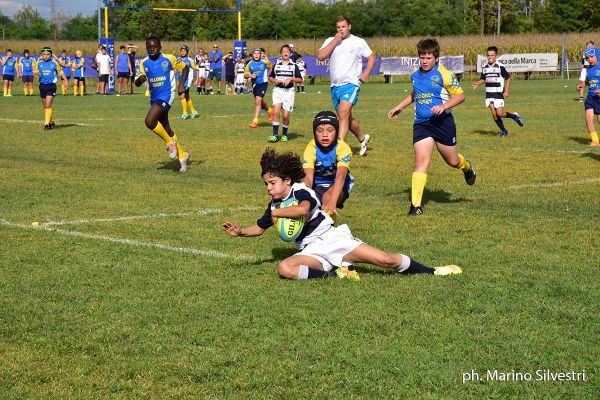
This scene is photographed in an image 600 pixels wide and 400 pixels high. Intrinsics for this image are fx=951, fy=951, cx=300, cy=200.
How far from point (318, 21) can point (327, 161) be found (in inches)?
3427

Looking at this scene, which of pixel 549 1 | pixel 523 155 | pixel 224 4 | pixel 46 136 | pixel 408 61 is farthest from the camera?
pixel 549 1

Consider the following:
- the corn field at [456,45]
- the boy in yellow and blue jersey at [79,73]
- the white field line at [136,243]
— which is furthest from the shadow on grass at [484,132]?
the corn field at [456,45]

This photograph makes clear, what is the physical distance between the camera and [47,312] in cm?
666

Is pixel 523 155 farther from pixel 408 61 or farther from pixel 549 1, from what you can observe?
pixel 549 1

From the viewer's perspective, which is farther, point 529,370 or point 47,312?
point 47,312

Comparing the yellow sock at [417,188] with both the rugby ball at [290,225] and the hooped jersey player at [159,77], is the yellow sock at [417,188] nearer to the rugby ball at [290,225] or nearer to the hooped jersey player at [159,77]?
the rugby ball at [290,225]

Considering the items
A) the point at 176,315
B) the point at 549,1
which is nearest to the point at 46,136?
the point at 176,315

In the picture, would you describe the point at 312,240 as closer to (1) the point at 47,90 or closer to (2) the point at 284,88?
(2) the point at 284,88

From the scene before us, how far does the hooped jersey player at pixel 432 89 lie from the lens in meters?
11.4

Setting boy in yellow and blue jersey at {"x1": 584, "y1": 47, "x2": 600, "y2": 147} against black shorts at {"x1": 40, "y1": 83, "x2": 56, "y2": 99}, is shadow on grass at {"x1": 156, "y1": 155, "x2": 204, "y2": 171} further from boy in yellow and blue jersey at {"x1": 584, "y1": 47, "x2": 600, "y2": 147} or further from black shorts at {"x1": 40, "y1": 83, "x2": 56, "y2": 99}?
black shorts at {"x1": 40, "y1": 83, "x2": 56, "y2": 99}

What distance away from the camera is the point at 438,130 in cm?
1161

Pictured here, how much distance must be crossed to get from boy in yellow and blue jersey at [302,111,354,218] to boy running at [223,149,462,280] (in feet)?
2.70

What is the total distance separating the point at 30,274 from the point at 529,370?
14.2 ft

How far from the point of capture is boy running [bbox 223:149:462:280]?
24.9 ft
